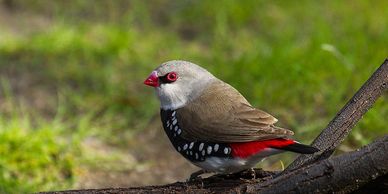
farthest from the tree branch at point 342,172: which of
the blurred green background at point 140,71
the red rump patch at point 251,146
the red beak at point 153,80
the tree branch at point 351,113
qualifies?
the blurred green background at point 140,71

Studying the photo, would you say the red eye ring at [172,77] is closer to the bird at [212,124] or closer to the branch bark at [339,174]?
the bird at [212,124]

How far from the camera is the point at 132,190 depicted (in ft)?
10.8

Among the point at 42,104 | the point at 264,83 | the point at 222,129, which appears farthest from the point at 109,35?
the point at 222,129

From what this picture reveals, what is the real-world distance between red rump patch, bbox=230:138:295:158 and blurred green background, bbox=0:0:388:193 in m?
1.86

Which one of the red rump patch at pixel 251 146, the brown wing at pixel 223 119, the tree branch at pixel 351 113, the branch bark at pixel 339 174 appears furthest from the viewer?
the tree branch at pixel 351 113

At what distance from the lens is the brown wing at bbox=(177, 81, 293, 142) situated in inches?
131

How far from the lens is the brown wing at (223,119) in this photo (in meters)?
3.34

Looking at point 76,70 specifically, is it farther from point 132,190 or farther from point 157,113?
point 132,190

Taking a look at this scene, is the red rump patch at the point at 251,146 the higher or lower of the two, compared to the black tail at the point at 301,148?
higher

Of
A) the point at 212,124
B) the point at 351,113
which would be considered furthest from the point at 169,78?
the point at 351,113

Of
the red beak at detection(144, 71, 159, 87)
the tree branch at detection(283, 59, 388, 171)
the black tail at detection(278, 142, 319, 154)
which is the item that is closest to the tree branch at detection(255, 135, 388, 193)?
the black tail at detection(278, 142, 319, 154)

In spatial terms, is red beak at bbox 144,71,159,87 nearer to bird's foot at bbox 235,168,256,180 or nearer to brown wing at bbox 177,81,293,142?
brown wing at bbox 177,81,293,142

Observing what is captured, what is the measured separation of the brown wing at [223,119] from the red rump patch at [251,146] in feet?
0.08

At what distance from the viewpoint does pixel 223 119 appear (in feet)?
11.5
